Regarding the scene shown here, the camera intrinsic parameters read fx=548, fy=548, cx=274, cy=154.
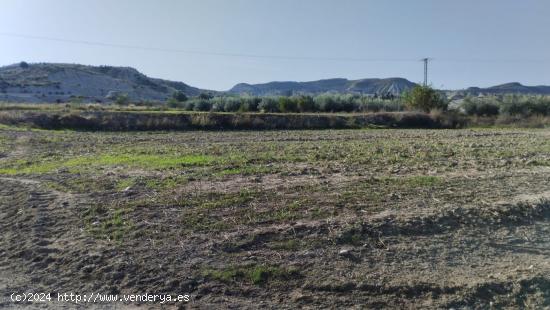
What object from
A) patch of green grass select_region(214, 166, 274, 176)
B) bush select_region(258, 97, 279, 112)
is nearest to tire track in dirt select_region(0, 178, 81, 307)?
patch of green grass select_region(214, 166, 274, 176)

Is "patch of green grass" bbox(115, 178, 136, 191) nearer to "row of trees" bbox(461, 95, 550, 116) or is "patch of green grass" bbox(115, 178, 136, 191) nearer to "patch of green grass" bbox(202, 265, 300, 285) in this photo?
"patch of green grass" bbox(202, 265, 300, 285)

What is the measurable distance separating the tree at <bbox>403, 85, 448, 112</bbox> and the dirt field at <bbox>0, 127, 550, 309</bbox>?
4581 centimetres

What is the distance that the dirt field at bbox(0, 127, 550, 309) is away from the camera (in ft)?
21.5

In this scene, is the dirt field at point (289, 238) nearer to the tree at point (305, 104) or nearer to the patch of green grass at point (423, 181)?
the patch of green grass at point (423, 181)

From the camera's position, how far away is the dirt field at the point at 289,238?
655cm

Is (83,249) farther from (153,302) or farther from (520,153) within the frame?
(520,153)

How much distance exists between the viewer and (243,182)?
41.2 ft

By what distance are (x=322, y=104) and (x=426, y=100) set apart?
37.2 feet

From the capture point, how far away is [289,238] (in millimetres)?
8125

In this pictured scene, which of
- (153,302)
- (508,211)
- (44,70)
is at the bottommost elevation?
(153,302)

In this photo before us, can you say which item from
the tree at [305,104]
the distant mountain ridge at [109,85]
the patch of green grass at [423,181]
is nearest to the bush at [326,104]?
the tree at [305,104]

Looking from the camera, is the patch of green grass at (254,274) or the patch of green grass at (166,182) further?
the patch of green grass at (166,182)

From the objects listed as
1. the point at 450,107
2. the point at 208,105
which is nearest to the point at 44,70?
the point at 208,105

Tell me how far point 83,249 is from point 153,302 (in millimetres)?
2307
